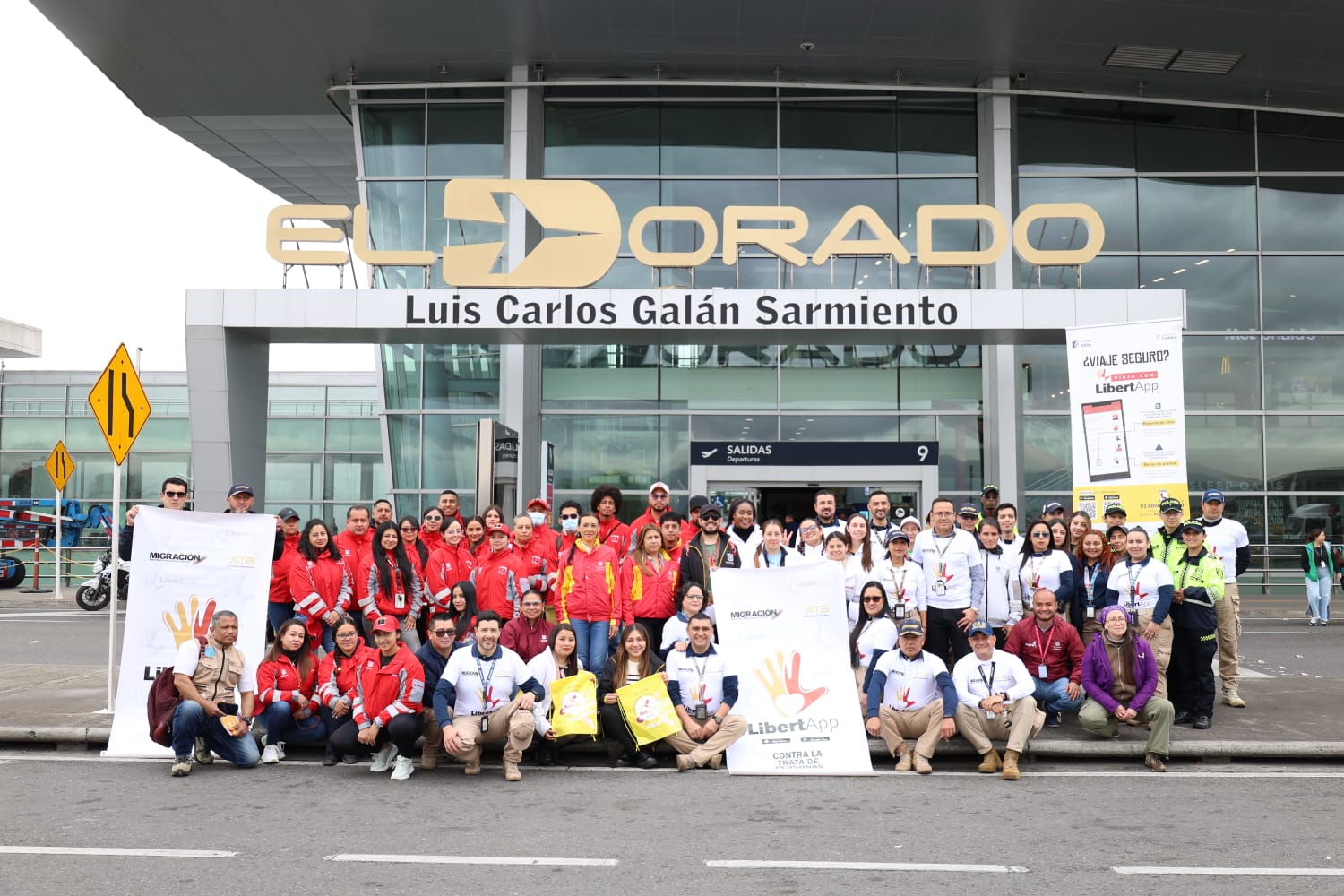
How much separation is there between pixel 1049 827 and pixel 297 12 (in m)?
18.8

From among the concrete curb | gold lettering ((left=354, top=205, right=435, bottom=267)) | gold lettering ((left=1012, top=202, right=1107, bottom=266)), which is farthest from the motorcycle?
gold lettering ((left=1012, top=202, right=1107, bottom=266))

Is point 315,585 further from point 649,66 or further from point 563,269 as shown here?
point 649,66

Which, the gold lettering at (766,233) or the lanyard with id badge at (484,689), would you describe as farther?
the gold lettering at (766,233)

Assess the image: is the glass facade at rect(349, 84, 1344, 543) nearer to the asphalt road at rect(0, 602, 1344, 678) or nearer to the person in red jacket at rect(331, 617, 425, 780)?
the asphalt road at rect(0, 602, 1344, 678)

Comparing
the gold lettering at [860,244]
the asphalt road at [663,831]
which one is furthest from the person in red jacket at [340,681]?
the gold lettering at [860,244]

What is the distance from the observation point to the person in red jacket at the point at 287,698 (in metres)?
9.14

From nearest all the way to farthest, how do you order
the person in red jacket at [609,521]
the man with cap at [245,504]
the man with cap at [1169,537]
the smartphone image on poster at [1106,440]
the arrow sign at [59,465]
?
1. the man with cap at [245,504]
2. the man with cap at [1169,537]
3. the person in red jacket at [609,521]
4. the smartphone image on poster at [1106,440]
5. the arrow sign at [59,465]

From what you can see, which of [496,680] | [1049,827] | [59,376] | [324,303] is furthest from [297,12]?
[59,376]

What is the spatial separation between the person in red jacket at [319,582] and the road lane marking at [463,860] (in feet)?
12.2

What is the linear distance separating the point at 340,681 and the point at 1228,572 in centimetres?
862

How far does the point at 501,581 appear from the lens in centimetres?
1051

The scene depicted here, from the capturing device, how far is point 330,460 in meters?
35.4

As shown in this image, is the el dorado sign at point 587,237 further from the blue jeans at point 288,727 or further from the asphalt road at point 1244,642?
the blue jeans at point 288,727

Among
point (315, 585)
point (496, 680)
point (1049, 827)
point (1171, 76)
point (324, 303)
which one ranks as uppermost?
point (1171, 76)
